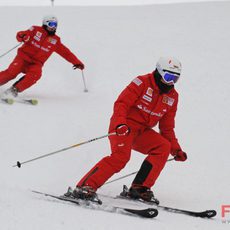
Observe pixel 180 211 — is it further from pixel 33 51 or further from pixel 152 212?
pixel 33 51

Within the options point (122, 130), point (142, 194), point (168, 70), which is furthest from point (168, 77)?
point (142, 194)

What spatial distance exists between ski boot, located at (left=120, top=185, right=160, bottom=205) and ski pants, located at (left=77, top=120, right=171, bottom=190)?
0.17ft

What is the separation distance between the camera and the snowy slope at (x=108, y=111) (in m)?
4.71

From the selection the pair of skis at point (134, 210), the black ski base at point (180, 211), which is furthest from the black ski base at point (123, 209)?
the black ski base at point (180, 211)

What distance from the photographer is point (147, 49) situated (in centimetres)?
1336

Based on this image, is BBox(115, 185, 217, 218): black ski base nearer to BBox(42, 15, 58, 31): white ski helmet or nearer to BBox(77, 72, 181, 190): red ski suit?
BBox(77, 72, 181, 190): red ski suit

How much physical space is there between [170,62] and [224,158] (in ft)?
8.55

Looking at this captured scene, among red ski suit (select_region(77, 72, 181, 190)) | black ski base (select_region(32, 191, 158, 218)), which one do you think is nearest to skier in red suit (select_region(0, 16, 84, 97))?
red ski suit (select_region(77, 72, 181, 190))

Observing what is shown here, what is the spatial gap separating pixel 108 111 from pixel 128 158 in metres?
4.21

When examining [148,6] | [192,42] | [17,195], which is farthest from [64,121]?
[148,6]

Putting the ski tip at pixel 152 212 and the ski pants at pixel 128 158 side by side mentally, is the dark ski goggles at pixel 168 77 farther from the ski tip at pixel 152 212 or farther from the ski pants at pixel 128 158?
the ski tip at pixel 152 212

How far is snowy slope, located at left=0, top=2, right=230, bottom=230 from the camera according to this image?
185 inches

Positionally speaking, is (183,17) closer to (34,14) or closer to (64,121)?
(34,14)

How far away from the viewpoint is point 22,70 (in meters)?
9.67
